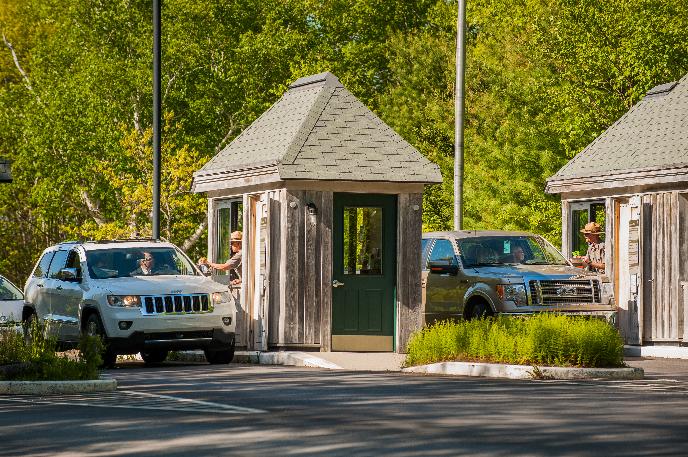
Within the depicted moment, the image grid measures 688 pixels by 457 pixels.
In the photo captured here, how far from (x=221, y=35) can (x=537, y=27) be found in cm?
1310

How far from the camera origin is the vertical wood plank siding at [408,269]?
26750 millimetres

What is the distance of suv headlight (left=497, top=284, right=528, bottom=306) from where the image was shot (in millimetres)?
26312

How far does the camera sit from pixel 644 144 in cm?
3022

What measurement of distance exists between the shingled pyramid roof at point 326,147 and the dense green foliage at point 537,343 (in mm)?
4736

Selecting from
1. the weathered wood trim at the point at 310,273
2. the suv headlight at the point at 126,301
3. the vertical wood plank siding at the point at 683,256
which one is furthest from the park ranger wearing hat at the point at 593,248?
the suv headlight at the point at 126,301

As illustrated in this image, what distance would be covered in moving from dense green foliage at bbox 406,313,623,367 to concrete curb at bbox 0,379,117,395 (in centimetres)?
528

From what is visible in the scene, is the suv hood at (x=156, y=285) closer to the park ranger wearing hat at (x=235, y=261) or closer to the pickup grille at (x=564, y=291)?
the park ranger wearing hat at (x=235, y=261)

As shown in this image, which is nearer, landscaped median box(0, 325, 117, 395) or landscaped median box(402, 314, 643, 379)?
landscaped median box(0, 325, 117, 395)

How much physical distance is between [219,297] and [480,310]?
15.6ft

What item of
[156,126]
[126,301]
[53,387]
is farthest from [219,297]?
[156,126]

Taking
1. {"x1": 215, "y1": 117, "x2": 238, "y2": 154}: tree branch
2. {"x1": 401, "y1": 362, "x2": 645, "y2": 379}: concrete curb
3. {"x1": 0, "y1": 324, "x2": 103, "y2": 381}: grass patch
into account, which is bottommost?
{"x1": 401, "y1": 362, "x2": 645, "y2": 379}: concrete curb

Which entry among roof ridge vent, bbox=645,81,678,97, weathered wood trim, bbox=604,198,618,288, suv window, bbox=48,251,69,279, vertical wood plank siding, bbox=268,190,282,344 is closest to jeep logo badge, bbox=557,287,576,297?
weathered wood trim, bbox=604,198,618,288

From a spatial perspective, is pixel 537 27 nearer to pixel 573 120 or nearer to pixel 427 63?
pixel 573 120

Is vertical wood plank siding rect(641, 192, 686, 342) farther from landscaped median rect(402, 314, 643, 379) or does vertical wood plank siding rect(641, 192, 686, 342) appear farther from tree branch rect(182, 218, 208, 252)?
tree branch rect(182, 218, 208, 252)
